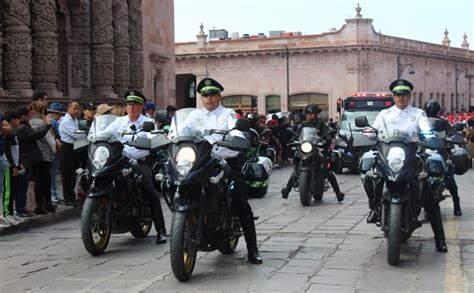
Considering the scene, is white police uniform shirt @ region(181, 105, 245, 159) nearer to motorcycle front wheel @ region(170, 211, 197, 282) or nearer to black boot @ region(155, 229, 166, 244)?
motorcycle front wheel @ region(170, 211, 197, 282)

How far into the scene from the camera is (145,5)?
3016 centimetres

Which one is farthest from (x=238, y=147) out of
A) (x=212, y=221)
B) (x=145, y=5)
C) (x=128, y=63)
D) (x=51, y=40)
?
(x=145, y=5)

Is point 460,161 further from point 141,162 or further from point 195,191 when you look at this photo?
point 195,191

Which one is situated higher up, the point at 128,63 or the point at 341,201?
the point at 128,63

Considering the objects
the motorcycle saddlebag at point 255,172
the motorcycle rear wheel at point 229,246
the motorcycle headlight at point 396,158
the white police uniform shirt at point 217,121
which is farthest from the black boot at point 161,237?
the motorcycle headlight at point 396,158

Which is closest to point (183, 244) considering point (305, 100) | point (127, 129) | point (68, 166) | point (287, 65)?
point (127, 129)

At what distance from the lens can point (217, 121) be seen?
7973 mm

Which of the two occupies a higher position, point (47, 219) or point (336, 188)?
point (336, 188)

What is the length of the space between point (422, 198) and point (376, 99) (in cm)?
1883

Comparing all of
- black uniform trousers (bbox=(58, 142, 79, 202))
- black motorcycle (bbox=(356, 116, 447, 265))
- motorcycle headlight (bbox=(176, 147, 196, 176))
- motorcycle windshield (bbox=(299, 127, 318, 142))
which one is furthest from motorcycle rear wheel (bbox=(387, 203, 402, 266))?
black uniform trousers (bbox=(58, 142, 79, 202))

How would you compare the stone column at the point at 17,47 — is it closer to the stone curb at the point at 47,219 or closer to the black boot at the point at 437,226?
the stone curb at the point at 47,219

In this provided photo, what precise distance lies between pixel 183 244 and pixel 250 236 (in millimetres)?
1134

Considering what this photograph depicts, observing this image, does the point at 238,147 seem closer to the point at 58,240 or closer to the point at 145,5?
the point at 58,240

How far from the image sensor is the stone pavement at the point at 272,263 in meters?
7.24
